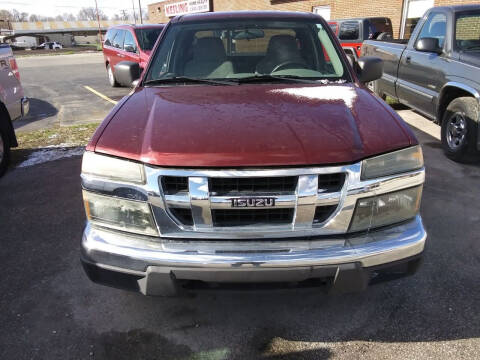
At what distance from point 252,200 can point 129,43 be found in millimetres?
9934

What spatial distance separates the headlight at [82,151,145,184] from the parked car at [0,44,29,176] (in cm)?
361

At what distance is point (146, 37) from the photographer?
34.1 feet

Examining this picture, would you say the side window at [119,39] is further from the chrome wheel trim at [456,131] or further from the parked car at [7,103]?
the chrome wheel trim at [456,131]

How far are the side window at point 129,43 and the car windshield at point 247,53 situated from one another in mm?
7331

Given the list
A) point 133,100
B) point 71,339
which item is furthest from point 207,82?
point 71,339

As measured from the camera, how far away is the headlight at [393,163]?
1990 millimetres

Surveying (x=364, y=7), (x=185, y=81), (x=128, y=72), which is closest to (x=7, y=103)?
(x=128, y=72)

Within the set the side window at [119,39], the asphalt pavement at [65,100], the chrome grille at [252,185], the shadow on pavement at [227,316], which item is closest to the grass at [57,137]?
→ the asphalt pavement at [65,100]

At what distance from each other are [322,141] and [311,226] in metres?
0.43

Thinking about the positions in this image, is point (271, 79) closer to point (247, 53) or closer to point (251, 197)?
point (247, 53)

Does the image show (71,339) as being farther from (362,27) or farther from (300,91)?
(362,27)

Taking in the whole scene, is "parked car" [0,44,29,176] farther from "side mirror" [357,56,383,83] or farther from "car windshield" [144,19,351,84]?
"side mirror" [357,56,383,83]

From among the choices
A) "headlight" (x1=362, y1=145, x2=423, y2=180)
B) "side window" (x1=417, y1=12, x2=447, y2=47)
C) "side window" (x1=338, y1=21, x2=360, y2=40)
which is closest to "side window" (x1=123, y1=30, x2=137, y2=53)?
"side window" (x1=338, y1=21, x2=360, y2=40)

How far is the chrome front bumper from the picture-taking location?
75.6 inches
